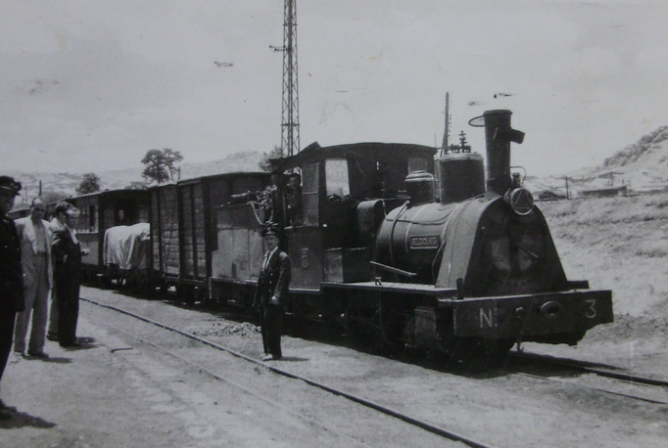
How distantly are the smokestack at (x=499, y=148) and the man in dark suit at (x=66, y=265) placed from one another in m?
5.28

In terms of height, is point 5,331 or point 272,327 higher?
point 5,331

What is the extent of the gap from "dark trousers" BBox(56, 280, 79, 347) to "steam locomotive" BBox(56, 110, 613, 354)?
10.1 feet

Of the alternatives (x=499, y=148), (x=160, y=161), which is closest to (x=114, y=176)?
(x=160, y=161)

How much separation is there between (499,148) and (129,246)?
44.1 feet

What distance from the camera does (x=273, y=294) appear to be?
8.40m

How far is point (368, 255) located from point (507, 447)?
4663 mm

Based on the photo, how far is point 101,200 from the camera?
2181cm

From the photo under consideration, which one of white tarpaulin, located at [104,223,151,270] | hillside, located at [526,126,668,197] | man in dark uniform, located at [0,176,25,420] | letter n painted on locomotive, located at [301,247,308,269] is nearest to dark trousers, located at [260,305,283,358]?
letter n painted on locomotive, located at [301,247,308,269]

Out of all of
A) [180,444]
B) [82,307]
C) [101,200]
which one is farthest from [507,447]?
[101,200]

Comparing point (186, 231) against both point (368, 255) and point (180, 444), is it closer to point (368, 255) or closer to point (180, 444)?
point (368, 255)

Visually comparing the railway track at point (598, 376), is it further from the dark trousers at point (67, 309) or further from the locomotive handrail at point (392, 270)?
the dark trousers at point (67, 309)

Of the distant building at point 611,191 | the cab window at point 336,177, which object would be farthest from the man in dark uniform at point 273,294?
the distant building at point 611,191

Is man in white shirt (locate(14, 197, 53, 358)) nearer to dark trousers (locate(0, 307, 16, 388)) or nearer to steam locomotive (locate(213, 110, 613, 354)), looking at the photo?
dark trousers (locate(0, 307, 16, 388))

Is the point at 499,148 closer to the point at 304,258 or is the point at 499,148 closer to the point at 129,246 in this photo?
the point at 304,258
